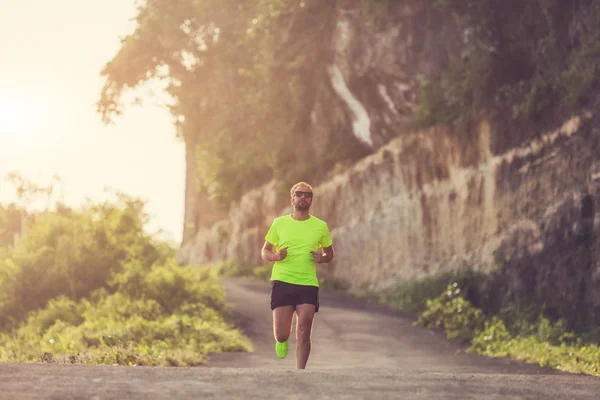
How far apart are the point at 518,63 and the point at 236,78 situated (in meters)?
19.2

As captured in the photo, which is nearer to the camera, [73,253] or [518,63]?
[518,63]

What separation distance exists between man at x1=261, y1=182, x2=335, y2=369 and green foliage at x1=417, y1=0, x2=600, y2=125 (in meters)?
12.0

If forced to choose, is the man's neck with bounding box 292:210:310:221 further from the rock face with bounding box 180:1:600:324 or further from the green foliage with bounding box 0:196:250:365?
the rock face with bounding box 180:1:600:324

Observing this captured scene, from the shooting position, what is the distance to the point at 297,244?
1051cm

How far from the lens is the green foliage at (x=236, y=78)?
117 feet

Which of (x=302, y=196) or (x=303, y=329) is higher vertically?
(x=302, y=196)

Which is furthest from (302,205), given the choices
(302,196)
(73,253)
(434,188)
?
(434,188)

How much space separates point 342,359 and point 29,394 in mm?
10735

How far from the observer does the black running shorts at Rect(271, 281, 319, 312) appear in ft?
34.7

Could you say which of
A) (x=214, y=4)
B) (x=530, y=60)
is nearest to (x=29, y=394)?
(x=530, y=60)

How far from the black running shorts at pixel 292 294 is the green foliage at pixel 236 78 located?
24.4 m

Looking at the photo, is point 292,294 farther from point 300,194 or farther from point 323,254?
point 300,194

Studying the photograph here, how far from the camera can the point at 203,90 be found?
153 ft

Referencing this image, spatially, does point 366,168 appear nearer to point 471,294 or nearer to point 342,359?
point 471,294
